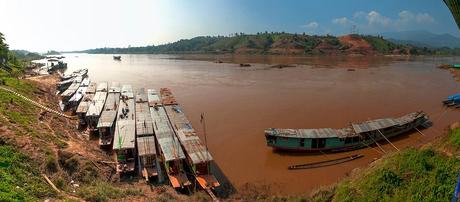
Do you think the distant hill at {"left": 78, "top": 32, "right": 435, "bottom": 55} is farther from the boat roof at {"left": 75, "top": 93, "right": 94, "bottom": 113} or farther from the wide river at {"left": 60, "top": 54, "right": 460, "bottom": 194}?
the boat roof at {"left": 75, "top": 93, "right": 94, "bottom": 113}

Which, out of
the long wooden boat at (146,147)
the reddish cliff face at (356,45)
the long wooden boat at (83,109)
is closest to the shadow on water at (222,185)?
the long wooden boat at (146,147)

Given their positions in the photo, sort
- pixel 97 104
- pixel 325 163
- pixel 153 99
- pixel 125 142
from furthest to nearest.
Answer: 1. pixel 153 99
2. pixel 97 104
3. pixel 325 163
4. pixel 125 142

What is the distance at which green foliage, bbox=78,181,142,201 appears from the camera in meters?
11.2

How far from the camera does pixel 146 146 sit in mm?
15898

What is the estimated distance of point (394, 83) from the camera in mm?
45219

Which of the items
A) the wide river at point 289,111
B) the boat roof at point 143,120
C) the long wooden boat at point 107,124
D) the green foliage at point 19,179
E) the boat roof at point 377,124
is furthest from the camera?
the boat roof at point 377,124

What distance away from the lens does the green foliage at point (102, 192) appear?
1122cm

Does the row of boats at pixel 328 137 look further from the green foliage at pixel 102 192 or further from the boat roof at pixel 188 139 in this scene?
the green foliage at pixel 102 192

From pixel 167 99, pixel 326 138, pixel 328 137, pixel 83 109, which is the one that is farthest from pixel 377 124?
pixel 83 109

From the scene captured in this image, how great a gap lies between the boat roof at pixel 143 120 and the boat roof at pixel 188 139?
1.46 meters

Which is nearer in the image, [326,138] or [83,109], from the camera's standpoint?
[326,138]

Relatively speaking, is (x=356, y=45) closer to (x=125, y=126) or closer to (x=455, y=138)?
(x=125, y=126)

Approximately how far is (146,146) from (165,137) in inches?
59.7

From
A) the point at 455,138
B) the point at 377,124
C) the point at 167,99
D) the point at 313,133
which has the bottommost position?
the point at 313,133
